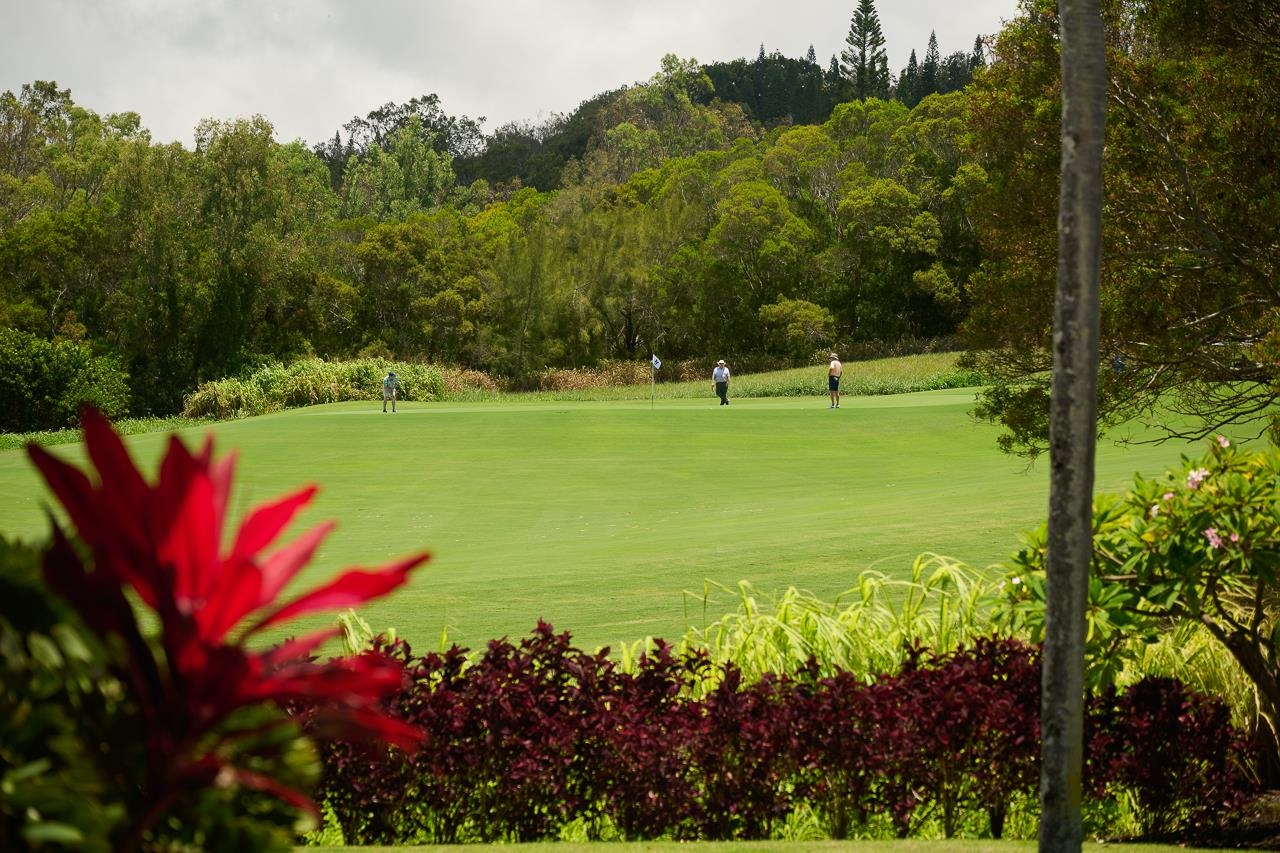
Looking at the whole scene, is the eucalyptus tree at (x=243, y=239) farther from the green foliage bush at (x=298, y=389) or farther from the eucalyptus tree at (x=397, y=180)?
the eucalyptus tree at (x=397, y=180)

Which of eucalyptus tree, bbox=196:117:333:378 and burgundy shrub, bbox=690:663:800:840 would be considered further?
eucalyptus tree, bbox=196:117:333:378

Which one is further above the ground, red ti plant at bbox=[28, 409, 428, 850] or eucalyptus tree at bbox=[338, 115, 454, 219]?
eucalyptus tree at bbox=[338, 115, 454, 219]

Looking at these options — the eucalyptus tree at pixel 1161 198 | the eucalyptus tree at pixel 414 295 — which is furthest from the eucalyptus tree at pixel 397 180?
the eucalyptus tree at pixel 1161 198

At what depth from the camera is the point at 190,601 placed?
106 centimetres

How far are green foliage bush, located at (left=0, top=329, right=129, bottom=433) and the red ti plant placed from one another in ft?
139

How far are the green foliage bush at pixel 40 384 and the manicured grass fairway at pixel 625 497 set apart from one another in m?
10.5

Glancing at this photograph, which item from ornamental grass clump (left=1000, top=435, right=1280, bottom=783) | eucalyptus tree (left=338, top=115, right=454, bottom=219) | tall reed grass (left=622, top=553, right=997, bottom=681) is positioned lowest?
tall reed grass (left=622, top=553, right=997, bottom=681)

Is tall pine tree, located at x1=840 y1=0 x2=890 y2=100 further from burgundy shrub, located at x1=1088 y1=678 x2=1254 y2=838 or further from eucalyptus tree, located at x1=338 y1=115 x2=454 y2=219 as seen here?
burgundy shrub, located at x1=1088 y1=678 x2=1254 y2=838

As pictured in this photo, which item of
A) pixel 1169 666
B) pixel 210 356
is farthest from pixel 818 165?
pixel 1169 666

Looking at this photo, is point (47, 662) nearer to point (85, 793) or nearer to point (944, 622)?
point (85, 793)

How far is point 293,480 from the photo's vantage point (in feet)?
71.4

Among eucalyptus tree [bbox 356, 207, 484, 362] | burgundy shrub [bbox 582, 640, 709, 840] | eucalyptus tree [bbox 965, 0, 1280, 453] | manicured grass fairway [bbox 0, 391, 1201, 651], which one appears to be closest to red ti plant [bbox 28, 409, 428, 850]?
manicured grass fairway [bbox 0, 391, 1201, 651]

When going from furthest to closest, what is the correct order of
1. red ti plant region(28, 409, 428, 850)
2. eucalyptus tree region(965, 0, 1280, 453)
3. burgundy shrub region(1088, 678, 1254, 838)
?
eucalyptus tree region(965, 0, 1280, 453) → burgundy shrub region(1088, 678, 1254, 838) → red ti plant region(28, 409, 428, 850)

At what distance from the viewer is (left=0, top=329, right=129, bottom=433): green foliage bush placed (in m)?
40.5
